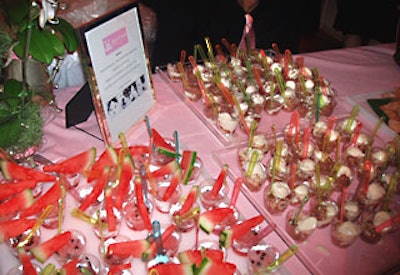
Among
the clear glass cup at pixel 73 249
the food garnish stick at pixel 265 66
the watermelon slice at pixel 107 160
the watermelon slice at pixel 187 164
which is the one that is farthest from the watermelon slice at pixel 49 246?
the food garnish stick at pixel 265 66

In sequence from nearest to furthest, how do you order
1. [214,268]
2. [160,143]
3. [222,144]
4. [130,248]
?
[214,268] < [130,248] < [160,143] < [222,144]

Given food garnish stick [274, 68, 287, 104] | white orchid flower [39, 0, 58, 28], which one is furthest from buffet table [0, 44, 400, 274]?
white orchid flower [39, 0, 58, 28]

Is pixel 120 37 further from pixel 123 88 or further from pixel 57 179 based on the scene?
pixel 57 179

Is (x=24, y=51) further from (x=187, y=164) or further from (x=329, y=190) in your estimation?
(x=329, y=190)

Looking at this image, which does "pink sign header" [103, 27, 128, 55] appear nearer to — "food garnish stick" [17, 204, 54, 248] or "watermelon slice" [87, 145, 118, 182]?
"watermelon slice" [87, 145, 118, 182]

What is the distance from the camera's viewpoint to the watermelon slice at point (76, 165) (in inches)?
46.7

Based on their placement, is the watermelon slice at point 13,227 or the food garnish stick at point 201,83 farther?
the food garnish stick at point 201,83

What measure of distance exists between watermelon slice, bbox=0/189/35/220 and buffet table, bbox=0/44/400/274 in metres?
0.08

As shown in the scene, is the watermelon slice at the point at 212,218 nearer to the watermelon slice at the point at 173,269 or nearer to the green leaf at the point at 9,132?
the watermelon slice at the point at 173,269

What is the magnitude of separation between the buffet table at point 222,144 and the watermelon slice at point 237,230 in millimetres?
47

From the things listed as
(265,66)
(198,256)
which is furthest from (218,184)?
(265,66)

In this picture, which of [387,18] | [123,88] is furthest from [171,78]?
[387,18]

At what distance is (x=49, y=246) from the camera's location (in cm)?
96

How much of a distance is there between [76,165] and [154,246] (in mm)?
367
